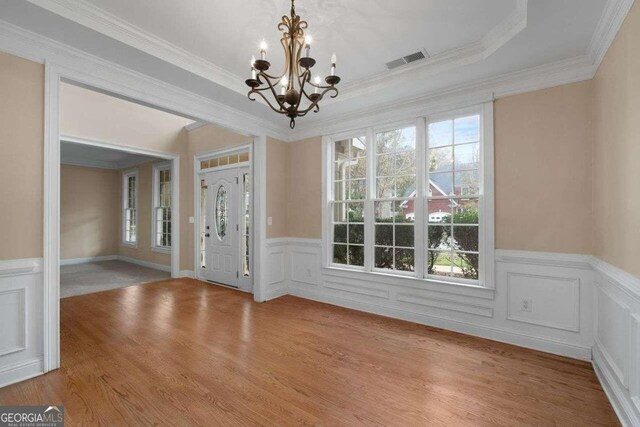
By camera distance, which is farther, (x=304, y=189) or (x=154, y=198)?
(x=154, y=198)

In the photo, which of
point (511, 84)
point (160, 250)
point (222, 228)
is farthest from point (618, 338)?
point (160, 250)

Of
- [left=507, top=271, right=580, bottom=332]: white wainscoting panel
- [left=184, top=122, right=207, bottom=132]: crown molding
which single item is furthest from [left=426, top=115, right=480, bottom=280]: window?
[left=184, top=122, right=207, bottom=132]: crown molding

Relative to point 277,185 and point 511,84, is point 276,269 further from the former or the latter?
point 511,84

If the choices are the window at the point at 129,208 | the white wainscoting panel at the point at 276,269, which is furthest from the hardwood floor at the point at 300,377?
the window at the point at 129,208

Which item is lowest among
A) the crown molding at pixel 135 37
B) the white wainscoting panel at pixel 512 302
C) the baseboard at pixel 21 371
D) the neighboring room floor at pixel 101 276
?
the neighboring room floor at pixel 101 276

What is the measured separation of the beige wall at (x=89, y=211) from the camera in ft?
25.7

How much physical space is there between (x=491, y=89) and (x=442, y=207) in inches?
54.4

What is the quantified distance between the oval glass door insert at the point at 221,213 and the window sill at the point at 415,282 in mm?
2259

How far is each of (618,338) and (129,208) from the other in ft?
31.9

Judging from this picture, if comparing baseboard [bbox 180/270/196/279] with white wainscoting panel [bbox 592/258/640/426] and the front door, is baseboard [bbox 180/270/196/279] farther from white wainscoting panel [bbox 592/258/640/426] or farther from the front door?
white wainscoting panel [bbox 592/258/640/426]

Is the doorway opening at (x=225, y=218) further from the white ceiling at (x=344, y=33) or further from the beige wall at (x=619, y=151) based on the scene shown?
the beige wall at (x=619, y=151)

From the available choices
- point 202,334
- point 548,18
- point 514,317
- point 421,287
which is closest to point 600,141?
point 548,18

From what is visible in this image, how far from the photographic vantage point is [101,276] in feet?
20.3

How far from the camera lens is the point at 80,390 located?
220cm
